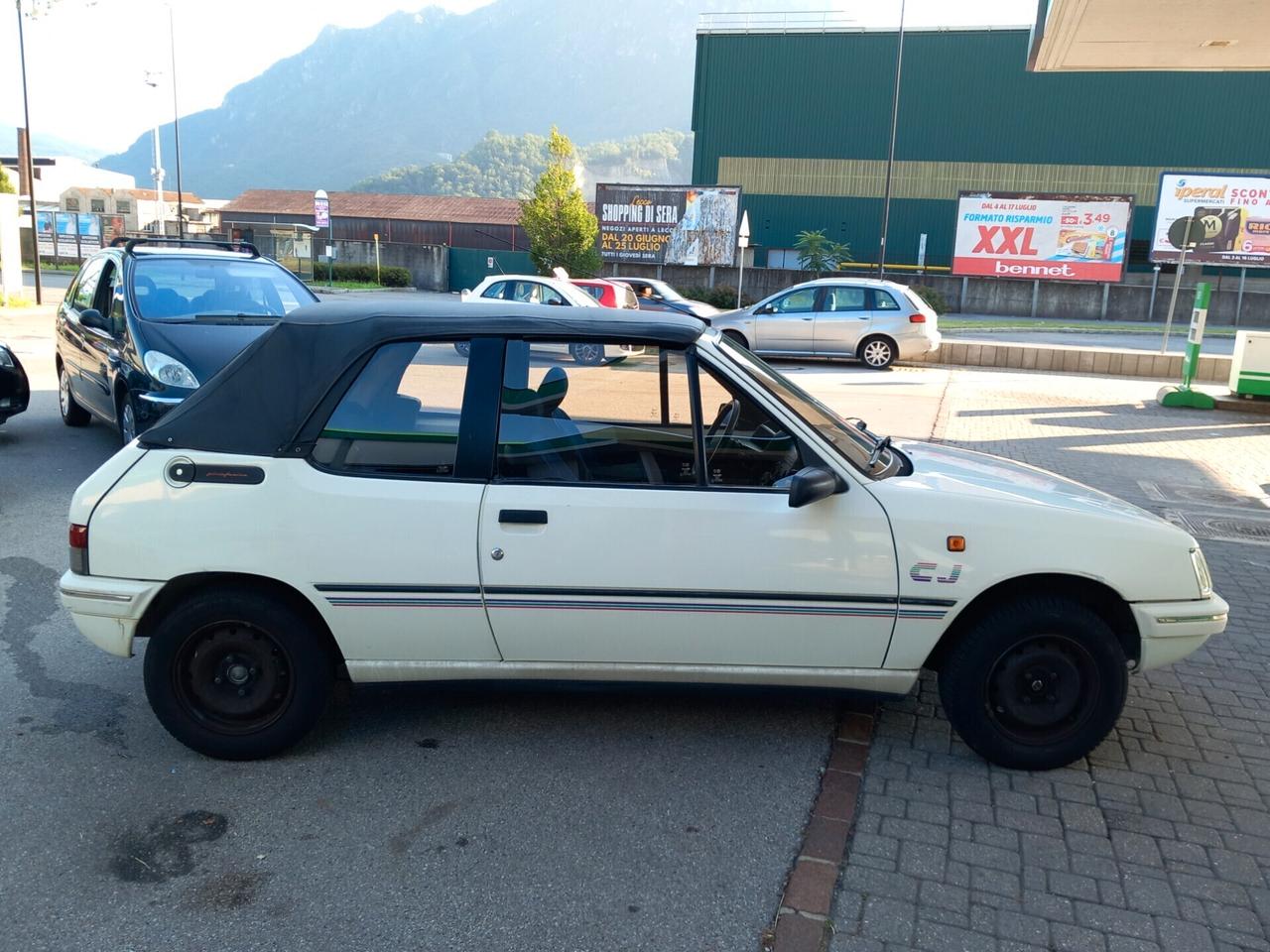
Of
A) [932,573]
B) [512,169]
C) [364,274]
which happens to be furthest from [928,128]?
[512,169]

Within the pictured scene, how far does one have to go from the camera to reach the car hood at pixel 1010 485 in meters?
3.93

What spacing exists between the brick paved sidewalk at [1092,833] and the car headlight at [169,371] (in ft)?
19.0

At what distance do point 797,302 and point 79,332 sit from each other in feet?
43.5

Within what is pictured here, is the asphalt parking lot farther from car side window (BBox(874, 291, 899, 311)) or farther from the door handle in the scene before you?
car side window (BBox(874, 291, 899, 311))

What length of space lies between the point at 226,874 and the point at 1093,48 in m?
14.8

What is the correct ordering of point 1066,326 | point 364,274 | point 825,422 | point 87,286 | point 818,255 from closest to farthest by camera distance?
point 825,422
point 87,286
point 1066,326
point 818,255
point 364,274

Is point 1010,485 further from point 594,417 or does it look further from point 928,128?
point 928,128

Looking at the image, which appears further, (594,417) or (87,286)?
(87,286)

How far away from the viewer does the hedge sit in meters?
41.9

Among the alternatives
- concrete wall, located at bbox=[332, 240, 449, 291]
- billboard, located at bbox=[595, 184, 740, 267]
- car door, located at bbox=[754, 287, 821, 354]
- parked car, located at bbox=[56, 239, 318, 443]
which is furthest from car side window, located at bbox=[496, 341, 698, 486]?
concrete wall, located at bbox=[332, 240, 449, 291]

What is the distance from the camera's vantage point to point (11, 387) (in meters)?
9.34

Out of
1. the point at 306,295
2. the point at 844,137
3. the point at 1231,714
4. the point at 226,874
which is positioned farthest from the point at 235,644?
the point at 844,137

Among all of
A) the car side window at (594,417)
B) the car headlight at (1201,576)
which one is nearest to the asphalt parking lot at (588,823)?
the car headlight at (1201,576)

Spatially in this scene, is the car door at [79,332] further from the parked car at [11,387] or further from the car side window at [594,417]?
the car side window at [594,417]
